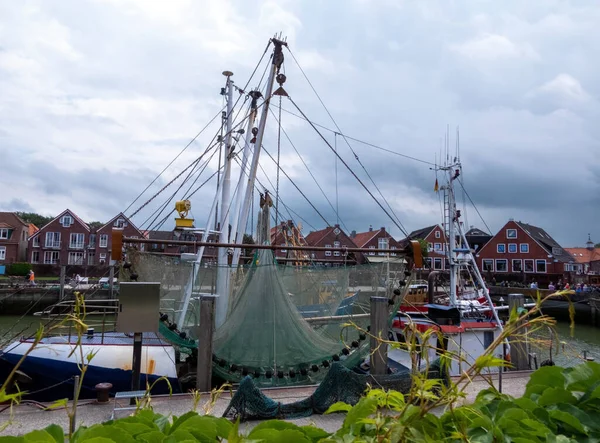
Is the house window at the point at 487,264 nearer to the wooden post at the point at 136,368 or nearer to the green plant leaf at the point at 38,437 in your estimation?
the wooden post at the point at 136,368

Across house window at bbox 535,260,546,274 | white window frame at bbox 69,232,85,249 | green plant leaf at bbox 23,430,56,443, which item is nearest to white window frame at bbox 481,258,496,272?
house window at bbox 535,260,546,274

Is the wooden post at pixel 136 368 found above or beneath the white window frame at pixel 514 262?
beneath

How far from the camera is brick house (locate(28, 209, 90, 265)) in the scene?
53000mm

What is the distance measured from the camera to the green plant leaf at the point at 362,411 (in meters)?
1.26

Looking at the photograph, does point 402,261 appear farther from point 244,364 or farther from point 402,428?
point 402,428

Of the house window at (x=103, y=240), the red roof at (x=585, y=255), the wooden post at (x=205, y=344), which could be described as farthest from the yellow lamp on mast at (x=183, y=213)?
the red roof at (x=585, y=255)

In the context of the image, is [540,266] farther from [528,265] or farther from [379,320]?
[379,320]

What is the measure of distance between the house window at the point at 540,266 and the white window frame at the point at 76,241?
175 feet

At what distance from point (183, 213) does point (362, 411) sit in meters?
10.6

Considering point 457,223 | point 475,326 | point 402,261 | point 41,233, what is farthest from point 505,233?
point 41,233

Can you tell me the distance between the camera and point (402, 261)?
8.65 meters

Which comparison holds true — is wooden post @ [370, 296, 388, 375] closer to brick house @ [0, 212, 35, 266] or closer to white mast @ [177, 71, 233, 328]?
white mast @ [177, 71, 233, 328]

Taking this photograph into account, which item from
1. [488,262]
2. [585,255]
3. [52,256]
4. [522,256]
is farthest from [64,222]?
[585,255]

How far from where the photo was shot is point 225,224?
1154cm
